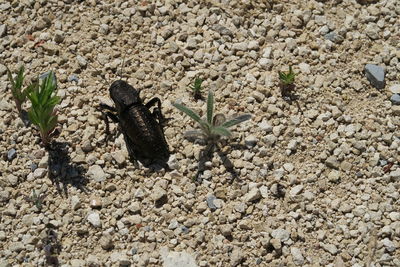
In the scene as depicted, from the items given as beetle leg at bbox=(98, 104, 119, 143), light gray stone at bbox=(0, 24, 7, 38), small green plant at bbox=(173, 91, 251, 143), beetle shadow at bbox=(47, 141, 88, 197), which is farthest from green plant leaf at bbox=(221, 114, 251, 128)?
Result: light gray stone at bbox=(0, 24, 7, 38)

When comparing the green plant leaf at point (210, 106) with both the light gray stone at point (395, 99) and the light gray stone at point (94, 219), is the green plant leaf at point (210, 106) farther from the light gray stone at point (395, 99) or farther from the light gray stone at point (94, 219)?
the light gray stone at point (395, 99)

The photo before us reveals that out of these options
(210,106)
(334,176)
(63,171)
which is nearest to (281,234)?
(334,176)

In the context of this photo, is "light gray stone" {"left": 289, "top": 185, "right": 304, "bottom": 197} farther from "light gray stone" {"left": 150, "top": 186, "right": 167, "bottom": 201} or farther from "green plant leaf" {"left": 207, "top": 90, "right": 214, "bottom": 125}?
"light gray stone" {"left": 150, "top": 186, "right": 167, "bottom": 201}

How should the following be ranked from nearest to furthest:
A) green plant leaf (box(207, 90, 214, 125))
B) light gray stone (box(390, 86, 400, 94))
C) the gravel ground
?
the gravel ground, green plant leaf (box(207, 90, 214, 125)), light gray stone (box(390, 86, 400, 94))

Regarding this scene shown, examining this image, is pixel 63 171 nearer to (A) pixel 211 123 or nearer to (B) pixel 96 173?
(B) pixel 96 173

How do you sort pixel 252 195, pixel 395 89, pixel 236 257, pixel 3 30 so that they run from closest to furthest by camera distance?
pixel 236 257
pixel 252 195
pixel 395 89
pixel 3 30

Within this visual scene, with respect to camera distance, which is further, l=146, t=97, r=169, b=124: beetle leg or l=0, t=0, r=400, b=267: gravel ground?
l=146, t=97, r=169, b=124: beetle leg
